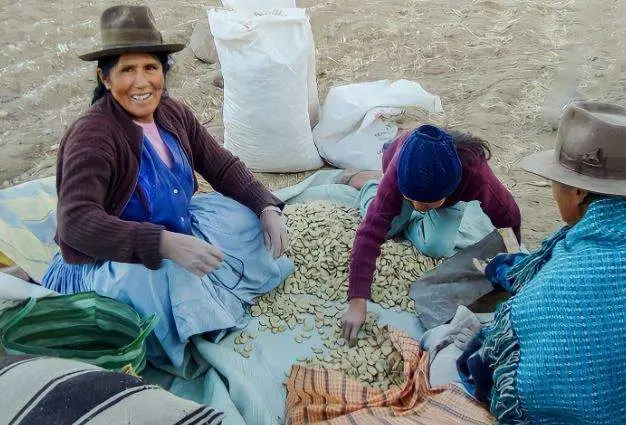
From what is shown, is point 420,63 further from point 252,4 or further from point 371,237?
point 371,237

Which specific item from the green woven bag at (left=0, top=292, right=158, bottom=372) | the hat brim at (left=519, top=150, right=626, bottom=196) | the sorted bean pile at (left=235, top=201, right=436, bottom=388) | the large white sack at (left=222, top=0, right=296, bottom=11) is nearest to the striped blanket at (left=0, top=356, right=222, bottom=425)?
the green woven bag at (left=0, top=292, right=158, bottom=372)

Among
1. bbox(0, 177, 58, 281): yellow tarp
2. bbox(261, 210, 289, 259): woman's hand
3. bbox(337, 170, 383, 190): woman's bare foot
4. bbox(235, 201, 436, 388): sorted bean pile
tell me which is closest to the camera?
bbox(235, 201, 436, 388): sorted bean pile

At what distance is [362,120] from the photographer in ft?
13.0

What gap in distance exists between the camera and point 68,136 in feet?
7.68

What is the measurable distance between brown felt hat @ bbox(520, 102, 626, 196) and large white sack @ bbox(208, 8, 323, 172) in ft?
6.89

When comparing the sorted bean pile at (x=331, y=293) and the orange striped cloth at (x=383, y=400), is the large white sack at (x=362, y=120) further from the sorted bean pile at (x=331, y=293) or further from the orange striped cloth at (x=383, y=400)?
the orange striped cloth at (x=383, y=400)

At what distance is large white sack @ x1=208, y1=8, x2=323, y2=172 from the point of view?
12.2 ft

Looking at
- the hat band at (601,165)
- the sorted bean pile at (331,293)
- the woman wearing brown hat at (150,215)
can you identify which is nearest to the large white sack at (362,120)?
the sorted bean pile at (331,293)

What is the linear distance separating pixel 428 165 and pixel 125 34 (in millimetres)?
1150

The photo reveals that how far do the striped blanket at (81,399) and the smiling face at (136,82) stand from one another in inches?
43.7

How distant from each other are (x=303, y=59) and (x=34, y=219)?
1677 mm

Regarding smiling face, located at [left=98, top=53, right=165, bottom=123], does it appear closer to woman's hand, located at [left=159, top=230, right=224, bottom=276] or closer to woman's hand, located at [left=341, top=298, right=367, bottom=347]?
woman's hand, located at [left=159, top=230, right=224, bottom=276]

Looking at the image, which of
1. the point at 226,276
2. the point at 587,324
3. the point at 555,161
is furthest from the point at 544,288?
the point at 226,276

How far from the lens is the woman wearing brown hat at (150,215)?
226 centimetres
